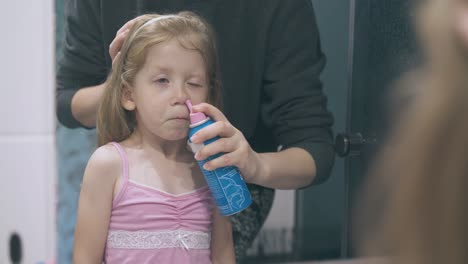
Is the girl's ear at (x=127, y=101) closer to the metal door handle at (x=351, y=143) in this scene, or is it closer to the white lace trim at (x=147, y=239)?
the white lace trim at (x=147, y=239)

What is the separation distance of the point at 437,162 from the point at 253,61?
506mm

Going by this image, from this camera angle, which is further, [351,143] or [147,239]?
[351,143]

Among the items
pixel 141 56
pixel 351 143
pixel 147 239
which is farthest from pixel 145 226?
pixel 351 143

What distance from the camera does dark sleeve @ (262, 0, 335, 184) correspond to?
2.73 feet

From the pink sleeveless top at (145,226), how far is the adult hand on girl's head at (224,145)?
0.09 meters

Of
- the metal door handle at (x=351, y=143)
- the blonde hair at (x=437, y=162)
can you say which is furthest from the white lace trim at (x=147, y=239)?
the blonde hair at (x=437, y=162)

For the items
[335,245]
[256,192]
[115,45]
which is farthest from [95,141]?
[335,245]

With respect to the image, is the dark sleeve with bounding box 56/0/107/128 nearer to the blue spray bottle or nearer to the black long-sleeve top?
the black long-sleeve top

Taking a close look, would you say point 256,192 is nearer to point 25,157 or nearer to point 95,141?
point 95,141

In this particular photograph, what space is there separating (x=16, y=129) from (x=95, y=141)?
36cm

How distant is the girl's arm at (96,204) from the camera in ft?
2.44

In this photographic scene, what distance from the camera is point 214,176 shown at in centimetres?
73

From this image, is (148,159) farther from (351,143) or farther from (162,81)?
(351,143)

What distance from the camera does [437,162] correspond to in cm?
34
